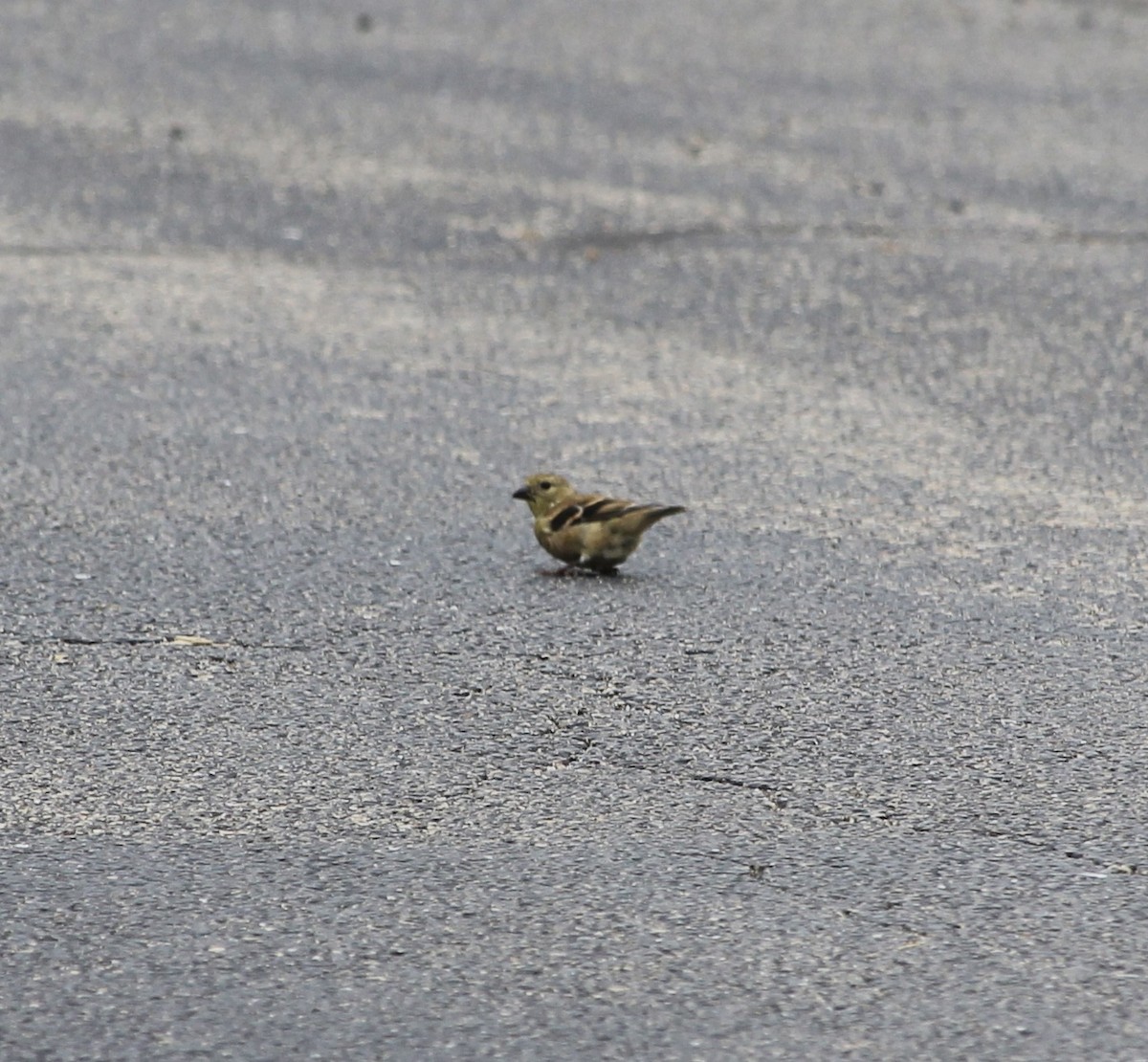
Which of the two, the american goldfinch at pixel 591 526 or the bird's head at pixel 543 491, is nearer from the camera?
the american goldfinch at pixel 591 526

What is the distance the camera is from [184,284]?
812cm

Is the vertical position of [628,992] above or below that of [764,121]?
below

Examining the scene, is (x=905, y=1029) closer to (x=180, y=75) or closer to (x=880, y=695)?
(x=880, y=695)

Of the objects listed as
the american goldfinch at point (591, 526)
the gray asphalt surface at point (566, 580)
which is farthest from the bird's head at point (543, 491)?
the gray asphalt surface at point (566, 580)

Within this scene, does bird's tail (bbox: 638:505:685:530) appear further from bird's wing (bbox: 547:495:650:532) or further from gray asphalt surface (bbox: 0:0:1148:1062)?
gray asphalt surface (bbox: 0:0:1148:1062)

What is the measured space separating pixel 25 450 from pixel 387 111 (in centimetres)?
472

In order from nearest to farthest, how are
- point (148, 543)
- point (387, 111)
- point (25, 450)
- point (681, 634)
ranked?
point (681, 634) < point (148, 543) < point (25, 450) < point (387, 111)

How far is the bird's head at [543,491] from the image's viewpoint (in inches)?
224

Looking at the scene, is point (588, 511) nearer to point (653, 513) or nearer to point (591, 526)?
point (591, 526)

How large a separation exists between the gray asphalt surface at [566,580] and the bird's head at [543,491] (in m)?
0.17

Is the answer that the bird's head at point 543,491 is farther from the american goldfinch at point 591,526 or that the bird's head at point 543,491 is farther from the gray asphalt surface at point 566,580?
the gray asphalt surface at point 566,580

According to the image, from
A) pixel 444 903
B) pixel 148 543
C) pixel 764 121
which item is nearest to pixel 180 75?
pixel 764 121

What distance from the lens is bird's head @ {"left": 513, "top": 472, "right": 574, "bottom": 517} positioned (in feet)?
18.7

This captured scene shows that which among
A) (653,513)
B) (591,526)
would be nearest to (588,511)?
(591,526)
